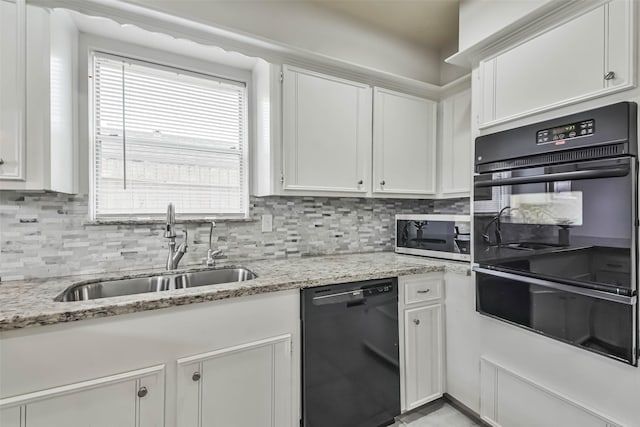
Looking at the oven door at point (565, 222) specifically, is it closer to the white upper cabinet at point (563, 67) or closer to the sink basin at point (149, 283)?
the white upper cabinet at point (563, 67)

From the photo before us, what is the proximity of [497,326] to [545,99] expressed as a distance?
1217 millimetres

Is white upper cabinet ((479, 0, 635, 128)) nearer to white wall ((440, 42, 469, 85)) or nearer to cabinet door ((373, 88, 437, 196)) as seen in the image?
cabinet door ((373, 88, 437, 196))

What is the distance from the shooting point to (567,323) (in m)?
1.32

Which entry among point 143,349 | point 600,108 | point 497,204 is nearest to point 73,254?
point 143,349

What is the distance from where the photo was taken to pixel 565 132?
1.34 m

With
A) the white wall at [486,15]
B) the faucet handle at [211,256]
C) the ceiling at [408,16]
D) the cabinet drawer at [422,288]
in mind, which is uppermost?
the ceiling at [408,16]

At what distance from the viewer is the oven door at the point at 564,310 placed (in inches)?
45.6

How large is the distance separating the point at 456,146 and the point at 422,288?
121 centimetres

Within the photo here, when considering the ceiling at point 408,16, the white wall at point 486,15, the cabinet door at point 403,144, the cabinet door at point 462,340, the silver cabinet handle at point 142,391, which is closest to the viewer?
the silver cabinet handle at point 142,391

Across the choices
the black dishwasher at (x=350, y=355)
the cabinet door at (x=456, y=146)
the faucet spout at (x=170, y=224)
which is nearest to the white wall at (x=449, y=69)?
the cabinet door at (x=456, y=146)

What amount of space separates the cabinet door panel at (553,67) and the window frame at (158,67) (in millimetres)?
1580

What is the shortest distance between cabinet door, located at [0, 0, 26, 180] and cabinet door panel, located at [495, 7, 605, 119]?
2.32 meters

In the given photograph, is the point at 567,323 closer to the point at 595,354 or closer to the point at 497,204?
the point at 595,354

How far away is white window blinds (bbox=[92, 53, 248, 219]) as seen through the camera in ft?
5.60
